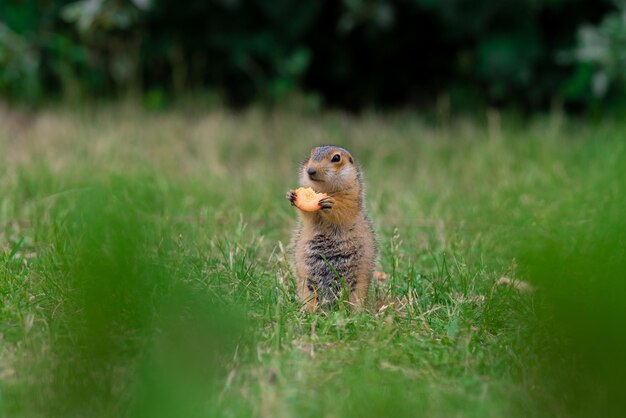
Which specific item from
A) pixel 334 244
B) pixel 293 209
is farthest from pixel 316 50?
pixel 334 244

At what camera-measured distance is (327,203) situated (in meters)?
4.02

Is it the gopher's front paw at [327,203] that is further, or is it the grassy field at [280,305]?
the gopher's front paw at [327,203]

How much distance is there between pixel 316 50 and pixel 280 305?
5.78 m

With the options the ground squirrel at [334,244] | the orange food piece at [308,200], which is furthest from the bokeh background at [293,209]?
the orange food piece at [308,200]

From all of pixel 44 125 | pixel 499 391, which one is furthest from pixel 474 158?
pixel 499 391

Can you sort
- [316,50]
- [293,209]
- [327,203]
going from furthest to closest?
1. [316,50]
2. [293,209]
3. [327,203]

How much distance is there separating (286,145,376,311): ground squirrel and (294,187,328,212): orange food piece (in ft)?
0.11

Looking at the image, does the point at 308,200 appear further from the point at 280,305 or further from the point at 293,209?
the point at 293,209

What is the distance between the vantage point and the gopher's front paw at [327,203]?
4008 mm

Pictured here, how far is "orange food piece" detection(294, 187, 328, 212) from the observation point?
4.02 m

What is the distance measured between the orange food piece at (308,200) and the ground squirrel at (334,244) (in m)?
0.03

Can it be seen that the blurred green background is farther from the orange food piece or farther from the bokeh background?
the orange food piece

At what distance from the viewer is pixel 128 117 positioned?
8.32 m

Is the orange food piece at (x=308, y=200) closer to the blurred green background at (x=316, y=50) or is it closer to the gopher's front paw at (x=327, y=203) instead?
the gopher's front paw at (x=327, y=203)
